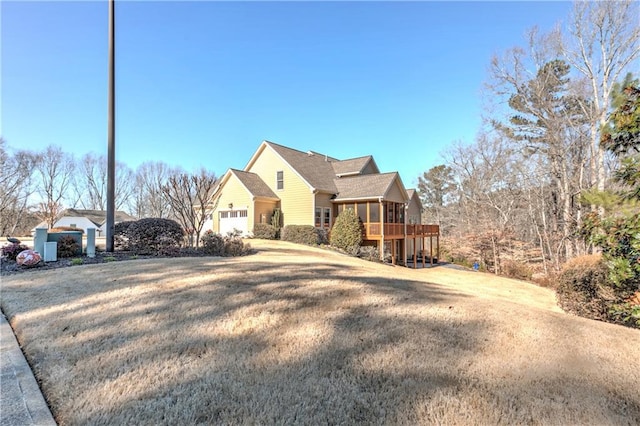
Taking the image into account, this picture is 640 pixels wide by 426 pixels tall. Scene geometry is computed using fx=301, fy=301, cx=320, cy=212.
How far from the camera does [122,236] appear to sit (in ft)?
36.8

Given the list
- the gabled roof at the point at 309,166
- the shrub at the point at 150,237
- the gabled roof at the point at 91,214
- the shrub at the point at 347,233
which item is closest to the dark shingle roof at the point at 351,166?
the gabled roof at the point at 309,166

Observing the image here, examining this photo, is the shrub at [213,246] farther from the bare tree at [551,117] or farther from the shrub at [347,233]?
the bare tree at [551,117]

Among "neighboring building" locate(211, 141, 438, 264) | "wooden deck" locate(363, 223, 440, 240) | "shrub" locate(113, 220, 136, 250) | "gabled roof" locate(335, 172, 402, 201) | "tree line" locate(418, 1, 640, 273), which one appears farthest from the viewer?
"neighboring building" locate(211, 141, 438, 264)

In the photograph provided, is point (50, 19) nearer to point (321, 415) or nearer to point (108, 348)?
point (108, 348)

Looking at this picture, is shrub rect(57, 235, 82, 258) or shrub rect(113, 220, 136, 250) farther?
shrub rect(113, 220, 136, 250)

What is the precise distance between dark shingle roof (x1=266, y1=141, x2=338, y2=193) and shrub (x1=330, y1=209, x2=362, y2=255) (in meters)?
3.06

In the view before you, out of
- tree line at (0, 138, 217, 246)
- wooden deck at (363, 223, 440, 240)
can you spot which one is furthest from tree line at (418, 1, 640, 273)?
tree line at (0, 138, 217, 246)

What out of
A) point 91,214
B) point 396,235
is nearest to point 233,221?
point 396,235

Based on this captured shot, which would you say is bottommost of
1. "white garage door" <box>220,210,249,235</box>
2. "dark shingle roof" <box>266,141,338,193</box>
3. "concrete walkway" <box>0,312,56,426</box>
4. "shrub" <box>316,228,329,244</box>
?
"concrete walkway" <box>0,312,56,426</box>

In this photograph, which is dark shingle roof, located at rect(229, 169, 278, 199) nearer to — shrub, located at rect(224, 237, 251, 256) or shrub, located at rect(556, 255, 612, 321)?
shrub, located at rect(224, 237, 251, 256)

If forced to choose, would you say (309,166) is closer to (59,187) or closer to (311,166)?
(311,166)

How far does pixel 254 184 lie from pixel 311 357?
20298 millimetres

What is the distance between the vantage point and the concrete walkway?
2.27 meters

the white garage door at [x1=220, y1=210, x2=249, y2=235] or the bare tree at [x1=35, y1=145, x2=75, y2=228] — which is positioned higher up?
the bare tree at [x1=35, y1=145, x2=75, y2=228]
